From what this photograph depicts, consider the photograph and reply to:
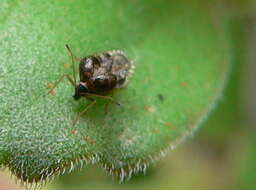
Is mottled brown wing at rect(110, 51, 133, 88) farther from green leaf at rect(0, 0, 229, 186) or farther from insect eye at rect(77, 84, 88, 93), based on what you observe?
insect eye at rect(77, 84, 88, 93)

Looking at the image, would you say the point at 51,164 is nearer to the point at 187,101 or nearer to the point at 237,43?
the point at 187,101

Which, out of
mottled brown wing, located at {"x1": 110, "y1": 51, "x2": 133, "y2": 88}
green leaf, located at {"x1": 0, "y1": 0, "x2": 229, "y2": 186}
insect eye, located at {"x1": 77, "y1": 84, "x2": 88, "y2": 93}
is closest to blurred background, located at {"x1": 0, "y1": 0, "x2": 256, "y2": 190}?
green leaf, located at {"x1": 0, "y1": 0, "x2": 229, "y2": 186}

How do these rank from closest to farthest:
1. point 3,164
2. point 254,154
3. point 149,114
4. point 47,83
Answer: point 3,164
point 47,83
point 149,114
point 254,154

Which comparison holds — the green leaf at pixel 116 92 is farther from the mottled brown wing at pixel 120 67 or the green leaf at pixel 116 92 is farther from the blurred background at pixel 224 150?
the blurred background at pixel 224 150

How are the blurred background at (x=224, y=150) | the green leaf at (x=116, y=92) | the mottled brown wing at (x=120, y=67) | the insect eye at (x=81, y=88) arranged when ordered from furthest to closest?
the blurred background at (x=224, y=150) < the mottled brown wing at (x=120, y=67) < the insect eye at (x=81, y=88) < the green leaf at (x=116, y=92)

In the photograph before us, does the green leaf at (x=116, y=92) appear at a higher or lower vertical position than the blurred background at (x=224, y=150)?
higher

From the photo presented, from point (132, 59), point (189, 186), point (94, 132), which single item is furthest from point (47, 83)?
point (189, 186)

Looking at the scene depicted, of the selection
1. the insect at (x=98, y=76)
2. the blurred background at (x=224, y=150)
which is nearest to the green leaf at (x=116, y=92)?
the insect at (x=98, y=76)

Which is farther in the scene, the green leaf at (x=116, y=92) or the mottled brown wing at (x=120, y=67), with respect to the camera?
the mottled brown wing at (x=120, y=67)
